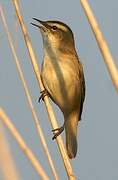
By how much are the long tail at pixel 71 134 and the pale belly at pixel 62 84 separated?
0.09m

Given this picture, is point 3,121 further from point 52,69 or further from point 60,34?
point 60,34

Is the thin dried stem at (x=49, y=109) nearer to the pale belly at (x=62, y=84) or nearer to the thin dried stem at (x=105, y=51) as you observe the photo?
the thin dried stem at (x=105, y=51)

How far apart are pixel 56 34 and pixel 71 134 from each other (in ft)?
2.65

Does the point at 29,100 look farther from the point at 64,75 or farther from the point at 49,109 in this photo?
the point at 64,75

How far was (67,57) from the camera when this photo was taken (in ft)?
13.0

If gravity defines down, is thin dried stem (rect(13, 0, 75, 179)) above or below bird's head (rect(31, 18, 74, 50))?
below

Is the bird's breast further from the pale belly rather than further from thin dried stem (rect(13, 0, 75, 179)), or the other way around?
thin dried stem (rect(13, 0, 75, 179))

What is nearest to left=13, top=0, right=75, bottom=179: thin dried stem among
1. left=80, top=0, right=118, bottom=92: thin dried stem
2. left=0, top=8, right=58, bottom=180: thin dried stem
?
left=0, top=8, right=58, bottom=180: thin dried stem

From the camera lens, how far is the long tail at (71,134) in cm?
384

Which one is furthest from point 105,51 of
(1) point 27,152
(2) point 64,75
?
(2) point 64,75

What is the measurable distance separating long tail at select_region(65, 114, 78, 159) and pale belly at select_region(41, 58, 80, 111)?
0.09m

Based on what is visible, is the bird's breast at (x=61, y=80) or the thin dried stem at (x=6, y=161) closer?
the thin dried stem at (x=6, y=161)

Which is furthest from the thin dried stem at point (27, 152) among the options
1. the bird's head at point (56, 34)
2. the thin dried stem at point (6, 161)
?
the bird's head at point (56, 34)

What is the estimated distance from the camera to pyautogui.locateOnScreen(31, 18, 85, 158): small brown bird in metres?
3.78
